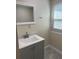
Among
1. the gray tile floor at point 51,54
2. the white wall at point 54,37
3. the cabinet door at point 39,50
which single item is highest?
the white wall at point 54,37

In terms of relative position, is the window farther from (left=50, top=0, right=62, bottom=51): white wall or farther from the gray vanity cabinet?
the gray vanity cabinet

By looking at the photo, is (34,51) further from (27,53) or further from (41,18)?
(41,18)

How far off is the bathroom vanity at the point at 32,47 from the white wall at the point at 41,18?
19 cm

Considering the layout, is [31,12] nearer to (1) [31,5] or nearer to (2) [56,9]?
(1) [31,5]

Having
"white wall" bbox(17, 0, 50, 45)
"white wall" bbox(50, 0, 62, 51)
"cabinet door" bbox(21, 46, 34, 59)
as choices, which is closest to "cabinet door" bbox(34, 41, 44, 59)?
"cabinet door" bbox(21, 46, 34, 59)

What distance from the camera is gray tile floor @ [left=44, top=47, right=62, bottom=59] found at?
2.65m

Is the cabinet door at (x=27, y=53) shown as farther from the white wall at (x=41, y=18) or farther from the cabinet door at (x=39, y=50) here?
the white wall at (x=41, y=18)

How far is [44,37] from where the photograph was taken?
2.62 m

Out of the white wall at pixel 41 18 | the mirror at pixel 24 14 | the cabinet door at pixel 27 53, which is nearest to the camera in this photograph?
the cabinet door at pixel 27 53

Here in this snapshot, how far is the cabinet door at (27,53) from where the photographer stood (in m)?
1.79

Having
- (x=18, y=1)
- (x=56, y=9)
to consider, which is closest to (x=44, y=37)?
(x=56, y=9)

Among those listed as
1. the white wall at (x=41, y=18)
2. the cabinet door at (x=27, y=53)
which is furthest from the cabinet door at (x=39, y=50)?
the white wall at (x=41, y=18)

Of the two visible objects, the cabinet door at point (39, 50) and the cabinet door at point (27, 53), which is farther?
the cabinet door at point (39, 50)

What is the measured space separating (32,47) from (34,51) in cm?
13
